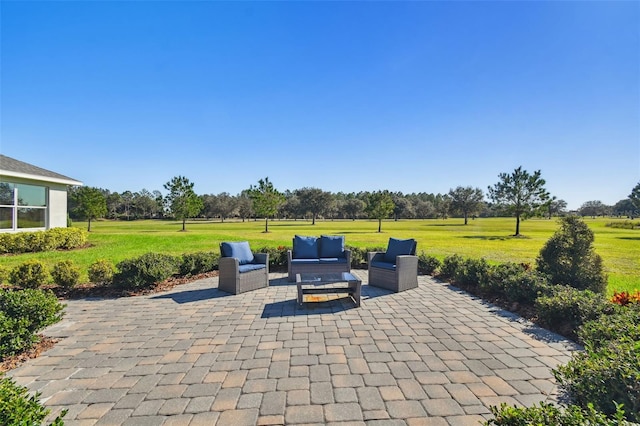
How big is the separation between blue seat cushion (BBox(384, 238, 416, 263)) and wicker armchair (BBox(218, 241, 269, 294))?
10.0 feet

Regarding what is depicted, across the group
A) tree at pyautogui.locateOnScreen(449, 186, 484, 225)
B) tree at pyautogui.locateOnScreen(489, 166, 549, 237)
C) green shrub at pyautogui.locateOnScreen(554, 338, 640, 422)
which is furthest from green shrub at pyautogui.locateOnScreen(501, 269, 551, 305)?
tree at pyautogui.locateOnScreen(449, 186, 484, 225)

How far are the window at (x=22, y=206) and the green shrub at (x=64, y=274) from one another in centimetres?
1003

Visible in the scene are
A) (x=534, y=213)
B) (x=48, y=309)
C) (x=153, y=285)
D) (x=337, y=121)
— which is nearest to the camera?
(x=48, y=309)

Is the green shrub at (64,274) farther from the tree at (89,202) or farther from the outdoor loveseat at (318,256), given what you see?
the tree at (89,202)

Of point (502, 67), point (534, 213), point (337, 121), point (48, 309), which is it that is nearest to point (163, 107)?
point (337, 121)

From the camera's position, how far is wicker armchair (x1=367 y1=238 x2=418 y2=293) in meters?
6.29

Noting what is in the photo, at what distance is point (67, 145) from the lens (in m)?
14.2

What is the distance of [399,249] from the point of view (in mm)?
6914

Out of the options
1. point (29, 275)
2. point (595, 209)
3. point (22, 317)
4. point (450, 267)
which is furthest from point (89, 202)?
point (595, 209)

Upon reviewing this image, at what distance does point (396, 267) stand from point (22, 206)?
1651 centimetres

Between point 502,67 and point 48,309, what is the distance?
12666 millimetres

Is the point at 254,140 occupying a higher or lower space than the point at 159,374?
higher

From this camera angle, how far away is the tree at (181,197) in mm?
33688

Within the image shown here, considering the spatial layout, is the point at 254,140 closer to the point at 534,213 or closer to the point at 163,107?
the point at 163,107
